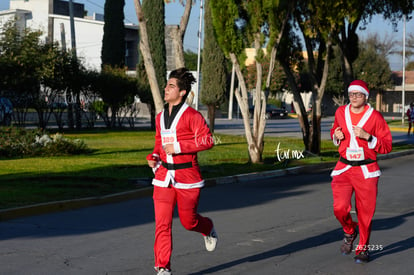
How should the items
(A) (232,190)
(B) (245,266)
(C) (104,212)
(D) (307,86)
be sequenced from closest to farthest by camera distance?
(B) (245,266), (C) (104,212), (A) (232,190), (D) (307,86)

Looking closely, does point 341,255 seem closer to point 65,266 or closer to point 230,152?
point 65,266

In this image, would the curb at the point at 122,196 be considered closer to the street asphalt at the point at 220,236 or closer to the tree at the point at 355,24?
the street asphalt at the point at 220,236

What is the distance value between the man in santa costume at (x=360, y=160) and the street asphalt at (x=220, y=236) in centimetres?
48

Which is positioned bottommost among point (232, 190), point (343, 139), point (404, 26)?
point (232, 190)

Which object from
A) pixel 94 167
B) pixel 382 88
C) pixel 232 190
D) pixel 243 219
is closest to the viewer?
pixel 243 219

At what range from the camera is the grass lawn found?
12.8 meters

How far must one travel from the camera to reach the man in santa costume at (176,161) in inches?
255

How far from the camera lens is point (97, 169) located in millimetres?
17203

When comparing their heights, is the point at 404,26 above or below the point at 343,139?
above

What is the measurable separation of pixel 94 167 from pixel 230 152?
22.5 feet

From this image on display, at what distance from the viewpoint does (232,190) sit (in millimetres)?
14664

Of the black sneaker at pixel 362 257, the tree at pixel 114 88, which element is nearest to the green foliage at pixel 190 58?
the tree at pixel 114 88

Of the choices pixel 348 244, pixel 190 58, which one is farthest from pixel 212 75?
pixel 190 58

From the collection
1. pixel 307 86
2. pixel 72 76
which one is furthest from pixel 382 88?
pixel 72 76
